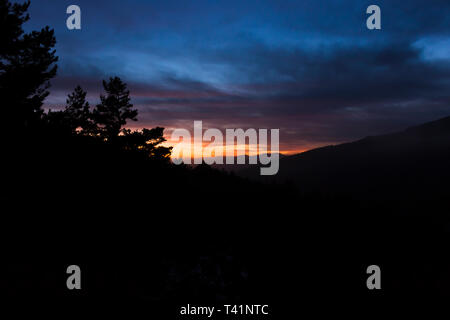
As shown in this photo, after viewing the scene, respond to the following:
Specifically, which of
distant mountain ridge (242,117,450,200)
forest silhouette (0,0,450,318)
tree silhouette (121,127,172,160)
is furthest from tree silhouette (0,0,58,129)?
distant mountain ridge (242,117,450,200)

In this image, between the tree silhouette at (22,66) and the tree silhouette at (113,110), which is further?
the tree silhouette at (113,110)

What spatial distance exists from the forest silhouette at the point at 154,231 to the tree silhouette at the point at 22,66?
0.22ft

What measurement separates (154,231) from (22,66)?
46.6 feet

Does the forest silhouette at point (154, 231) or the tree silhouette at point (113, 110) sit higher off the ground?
the tree silhouette at point (113, 110)

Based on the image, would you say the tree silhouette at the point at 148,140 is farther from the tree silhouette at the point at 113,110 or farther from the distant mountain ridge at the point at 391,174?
the distant mountain ridge at the point at 391,174

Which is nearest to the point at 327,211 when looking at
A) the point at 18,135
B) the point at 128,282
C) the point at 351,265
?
the point at 351,265

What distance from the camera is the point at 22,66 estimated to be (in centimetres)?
1827

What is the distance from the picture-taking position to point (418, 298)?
33.7ft

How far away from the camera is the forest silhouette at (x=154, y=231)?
9.89 metres

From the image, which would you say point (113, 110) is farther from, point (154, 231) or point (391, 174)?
point (391, 174)

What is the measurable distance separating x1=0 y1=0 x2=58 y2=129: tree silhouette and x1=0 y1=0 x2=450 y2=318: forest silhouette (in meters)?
0.07

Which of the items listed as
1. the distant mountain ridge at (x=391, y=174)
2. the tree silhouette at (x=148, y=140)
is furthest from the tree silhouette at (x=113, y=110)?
the distant mountain ridge at (x=391, y=174)

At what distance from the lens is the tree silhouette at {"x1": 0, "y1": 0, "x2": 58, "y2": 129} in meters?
16.8

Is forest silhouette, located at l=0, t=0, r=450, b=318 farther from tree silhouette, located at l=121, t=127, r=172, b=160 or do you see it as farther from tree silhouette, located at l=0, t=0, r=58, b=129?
tree silhouette, located at l=121, t=127, r=172, b=160
